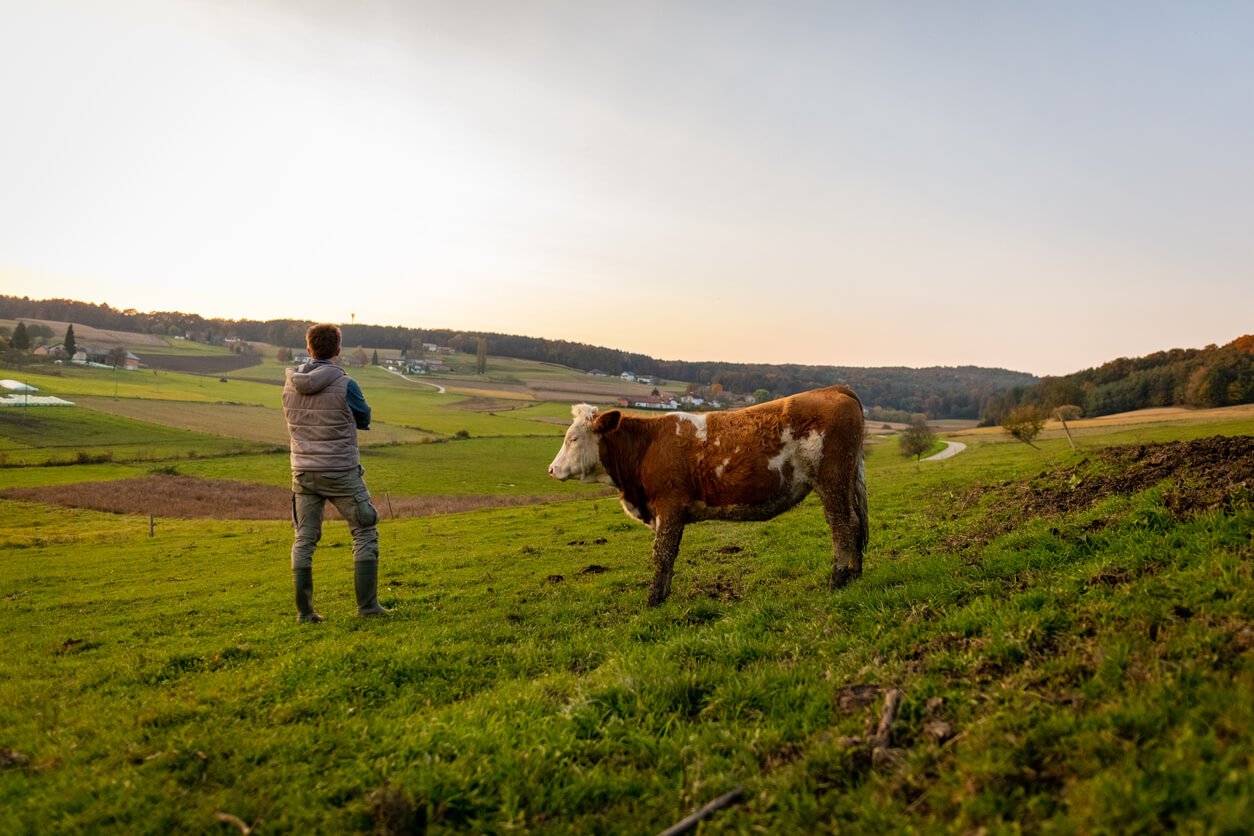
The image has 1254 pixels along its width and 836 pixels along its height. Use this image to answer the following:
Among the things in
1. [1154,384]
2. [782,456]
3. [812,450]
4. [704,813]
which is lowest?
[704,813]

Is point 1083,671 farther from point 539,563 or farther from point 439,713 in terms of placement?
point 539,563

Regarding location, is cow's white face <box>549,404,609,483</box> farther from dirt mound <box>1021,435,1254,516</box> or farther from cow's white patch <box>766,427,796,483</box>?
dirt mound <box>1021,435,1254,516</box>

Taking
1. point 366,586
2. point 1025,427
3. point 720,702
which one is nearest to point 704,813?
point 720,702

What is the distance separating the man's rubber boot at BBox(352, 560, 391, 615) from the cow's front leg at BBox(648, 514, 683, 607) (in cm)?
371

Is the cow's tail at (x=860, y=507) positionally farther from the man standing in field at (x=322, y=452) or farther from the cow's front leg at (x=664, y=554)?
the man standing in field at (x=322, y=452)

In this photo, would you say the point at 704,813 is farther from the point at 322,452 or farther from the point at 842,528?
the point at 322,452

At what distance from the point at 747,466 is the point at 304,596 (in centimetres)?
601

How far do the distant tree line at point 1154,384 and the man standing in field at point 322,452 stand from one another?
62049 millimetres

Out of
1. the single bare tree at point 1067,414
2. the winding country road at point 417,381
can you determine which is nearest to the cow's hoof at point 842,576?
the single bare tree at point 1067,414

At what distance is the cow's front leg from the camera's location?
8.27 m

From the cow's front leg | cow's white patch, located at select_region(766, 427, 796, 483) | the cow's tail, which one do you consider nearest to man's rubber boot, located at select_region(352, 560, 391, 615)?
the cow's front leg

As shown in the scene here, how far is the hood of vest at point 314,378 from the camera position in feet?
25.5

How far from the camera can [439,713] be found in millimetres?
4879

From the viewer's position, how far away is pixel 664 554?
27.3 feet
